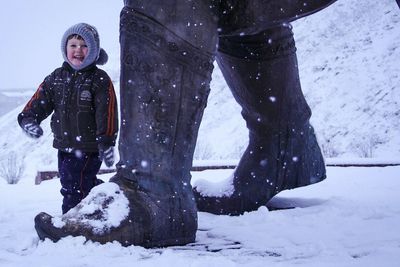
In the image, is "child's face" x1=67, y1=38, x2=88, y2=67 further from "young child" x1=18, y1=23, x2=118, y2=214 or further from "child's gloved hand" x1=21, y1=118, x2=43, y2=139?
"child's gloved hand" x1=21, y1=118, x2=43, y2=139

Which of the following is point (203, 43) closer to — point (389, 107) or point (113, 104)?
point (113, 104)

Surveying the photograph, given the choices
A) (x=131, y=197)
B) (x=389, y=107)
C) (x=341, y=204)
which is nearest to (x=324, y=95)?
(x=389, y=107)

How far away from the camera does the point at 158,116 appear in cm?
132

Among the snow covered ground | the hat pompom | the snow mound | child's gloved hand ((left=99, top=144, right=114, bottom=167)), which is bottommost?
the snow covered ground

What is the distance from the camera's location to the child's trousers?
2131mm

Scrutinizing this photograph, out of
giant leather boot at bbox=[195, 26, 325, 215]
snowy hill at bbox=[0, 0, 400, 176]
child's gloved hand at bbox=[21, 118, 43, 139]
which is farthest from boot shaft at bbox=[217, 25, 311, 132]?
snowy hill at bbox=[0, 0, 400, 176]

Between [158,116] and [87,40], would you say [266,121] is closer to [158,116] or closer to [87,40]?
[158,116]

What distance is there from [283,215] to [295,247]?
487 millimetres

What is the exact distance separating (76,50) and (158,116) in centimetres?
107

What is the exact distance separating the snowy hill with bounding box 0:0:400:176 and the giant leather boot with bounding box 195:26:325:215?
28.2 feet

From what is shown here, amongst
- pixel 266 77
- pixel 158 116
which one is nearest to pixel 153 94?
pixel 158 116

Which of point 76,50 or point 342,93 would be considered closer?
point 76,50

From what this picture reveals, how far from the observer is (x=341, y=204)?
1.98 m

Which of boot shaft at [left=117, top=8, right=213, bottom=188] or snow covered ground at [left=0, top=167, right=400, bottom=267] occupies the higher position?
boot shaft at [left=117, top=8, right=213, bottom=188]
